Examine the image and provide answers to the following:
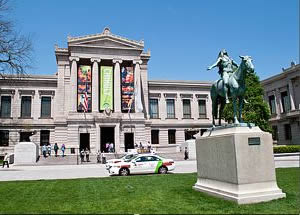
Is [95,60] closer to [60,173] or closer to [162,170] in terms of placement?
[60,173]

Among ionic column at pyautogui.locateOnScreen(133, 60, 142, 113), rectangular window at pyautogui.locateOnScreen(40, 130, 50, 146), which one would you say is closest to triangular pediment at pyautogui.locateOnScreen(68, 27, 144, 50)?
ionic column at pyautogui.locateOnScreen(133, 60, 142, 113)

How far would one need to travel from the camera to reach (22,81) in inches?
1839

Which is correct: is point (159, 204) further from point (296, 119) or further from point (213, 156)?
point (296, 119)

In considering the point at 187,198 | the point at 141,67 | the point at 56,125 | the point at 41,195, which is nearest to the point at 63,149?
the point at 56,125

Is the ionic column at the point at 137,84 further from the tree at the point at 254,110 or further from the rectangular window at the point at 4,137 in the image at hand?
the rectangular window at the point at 4,137

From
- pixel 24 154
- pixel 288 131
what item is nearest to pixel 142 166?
pixel 24 154

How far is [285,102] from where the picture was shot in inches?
2025

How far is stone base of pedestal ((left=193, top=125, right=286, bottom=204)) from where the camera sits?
7.96m

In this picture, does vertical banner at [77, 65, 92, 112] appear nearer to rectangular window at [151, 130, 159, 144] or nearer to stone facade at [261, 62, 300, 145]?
rectangular window at [151, 130, 159, 144]

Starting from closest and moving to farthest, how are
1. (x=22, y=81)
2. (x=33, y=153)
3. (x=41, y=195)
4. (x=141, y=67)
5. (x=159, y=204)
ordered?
1. (x=159, y=204)
2. (x=41, y=195)
3. (x=33, y=153)
4. (x=22, y=81)
5. (x=141, y=67)

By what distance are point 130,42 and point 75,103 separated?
48.2 feet

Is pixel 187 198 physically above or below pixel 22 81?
below

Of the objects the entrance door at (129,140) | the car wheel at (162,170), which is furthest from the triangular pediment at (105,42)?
the car wheel at (162,170)

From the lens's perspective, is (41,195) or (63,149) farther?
(63,149)
